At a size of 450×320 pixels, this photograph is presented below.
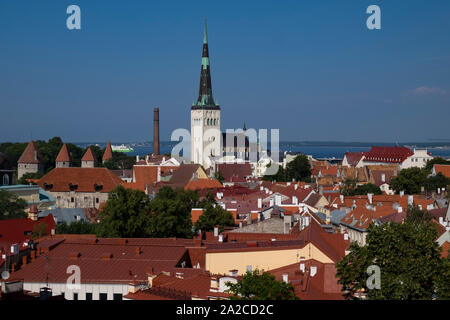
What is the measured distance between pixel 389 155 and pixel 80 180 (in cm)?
6568

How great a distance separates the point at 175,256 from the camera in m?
27.1

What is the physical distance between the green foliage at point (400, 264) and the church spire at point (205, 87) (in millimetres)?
115732

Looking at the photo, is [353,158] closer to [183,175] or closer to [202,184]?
[183,175]

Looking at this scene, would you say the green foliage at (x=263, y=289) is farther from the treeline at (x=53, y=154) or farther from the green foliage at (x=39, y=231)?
the treeline at (x=53, y=154)

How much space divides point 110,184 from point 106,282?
48170mm

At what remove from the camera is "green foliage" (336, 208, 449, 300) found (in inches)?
615

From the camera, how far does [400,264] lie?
1638cm

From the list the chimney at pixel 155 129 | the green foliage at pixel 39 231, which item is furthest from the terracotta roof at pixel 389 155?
the green foliage at pixel 39 231

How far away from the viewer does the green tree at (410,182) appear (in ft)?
223

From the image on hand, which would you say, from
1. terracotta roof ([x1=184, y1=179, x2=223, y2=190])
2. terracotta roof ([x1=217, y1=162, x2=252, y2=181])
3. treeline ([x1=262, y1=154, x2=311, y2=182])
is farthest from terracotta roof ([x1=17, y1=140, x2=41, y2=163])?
terracotta roof ([x1=184, y1=179, x2=223, y2=190])

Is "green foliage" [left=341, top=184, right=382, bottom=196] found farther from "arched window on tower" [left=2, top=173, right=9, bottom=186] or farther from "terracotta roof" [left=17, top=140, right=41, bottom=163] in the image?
"terracotta roof" [left=17, top=140, right=41, bottom=163]
